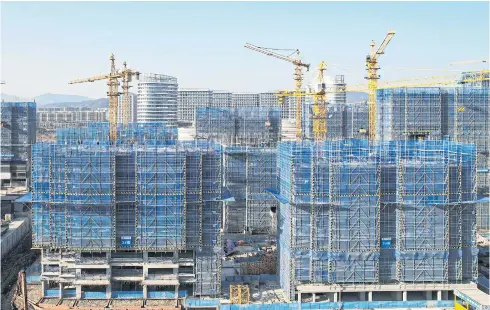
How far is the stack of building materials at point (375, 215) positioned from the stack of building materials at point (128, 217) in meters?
6.18

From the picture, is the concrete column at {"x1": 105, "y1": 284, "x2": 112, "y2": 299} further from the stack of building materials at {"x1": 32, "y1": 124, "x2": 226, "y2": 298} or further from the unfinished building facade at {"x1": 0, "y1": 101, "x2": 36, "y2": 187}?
the unfinished building facade at {"x1": 0, "y1": 101, "x2": 36, "y2": 187}

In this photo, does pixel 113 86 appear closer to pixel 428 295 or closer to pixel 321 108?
pixel 321 108

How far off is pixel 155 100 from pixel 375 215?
12530 cm

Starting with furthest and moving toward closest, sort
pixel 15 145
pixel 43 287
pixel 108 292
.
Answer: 1. pixel 15 145
2. pixel 43 287
3. pixel 108 292

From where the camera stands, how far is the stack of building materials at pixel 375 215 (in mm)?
41031

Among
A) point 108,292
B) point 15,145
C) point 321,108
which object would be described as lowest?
point 108,292

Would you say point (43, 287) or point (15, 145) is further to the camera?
point (15, 145)

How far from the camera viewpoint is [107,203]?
41.1 m

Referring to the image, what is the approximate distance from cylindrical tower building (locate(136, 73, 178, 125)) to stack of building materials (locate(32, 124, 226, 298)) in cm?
11762

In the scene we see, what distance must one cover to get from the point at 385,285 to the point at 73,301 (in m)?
22.0

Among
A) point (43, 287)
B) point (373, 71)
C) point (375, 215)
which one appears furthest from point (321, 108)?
point (43, 287)

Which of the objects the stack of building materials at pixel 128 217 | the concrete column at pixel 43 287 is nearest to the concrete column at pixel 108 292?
the stack of building materials at pixel 128 217

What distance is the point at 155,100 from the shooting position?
6324 inches

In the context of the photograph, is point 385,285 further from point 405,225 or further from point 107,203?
point 107,203
